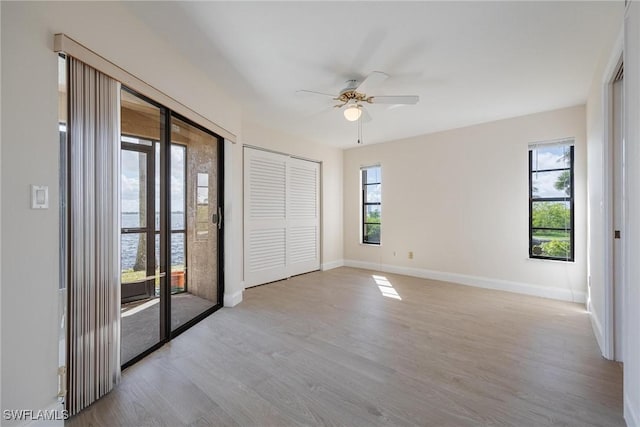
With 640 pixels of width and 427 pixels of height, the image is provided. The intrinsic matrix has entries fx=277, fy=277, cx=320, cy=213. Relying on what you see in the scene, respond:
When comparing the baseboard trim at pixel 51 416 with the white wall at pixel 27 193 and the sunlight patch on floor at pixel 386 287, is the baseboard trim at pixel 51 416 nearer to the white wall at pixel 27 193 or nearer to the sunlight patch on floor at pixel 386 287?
the white wall at pixel 27 193

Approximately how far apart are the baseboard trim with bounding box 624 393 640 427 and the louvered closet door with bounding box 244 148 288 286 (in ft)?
13.0

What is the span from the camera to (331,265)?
589 centimetres

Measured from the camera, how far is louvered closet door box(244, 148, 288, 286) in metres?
4.32

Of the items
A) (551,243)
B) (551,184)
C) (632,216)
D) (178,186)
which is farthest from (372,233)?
(632,216)

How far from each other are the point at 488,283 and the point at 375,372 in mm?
3199

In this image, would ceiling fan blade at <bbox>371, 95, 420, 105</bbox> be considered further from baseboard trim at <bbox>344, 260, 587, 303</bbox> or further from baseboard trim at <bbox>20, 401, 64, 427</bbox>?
baseboard trim at <bbox>20, 401, 64, 427</bbox>

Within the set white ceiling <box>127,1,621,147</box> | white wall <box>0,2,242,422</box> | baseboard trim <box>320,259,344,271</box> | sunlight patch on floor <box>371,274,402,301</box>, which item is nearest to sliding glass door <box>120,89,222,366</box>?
white wall <box>0,2,242,422</box>

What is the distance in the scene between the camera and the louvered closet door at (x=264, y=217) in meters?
4.32

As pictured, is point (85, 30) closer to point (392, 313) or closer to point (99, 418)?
point (99, 418)

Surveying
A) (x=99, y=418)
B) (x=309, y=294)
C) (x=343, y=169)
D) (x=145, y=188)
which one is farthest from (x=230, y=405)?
(x=343, y=169)

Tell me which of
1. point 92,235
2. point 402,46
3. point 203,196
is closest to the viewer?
point 92,235

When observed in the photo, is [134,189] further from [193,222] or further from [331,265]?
[331,265]

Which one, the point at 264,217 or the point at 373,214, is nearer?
the point at 264,217

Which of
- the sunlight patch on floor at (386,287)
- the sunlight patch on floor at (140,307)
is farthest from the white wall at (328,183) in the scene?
the sunlight patch on floor at (140,307)
